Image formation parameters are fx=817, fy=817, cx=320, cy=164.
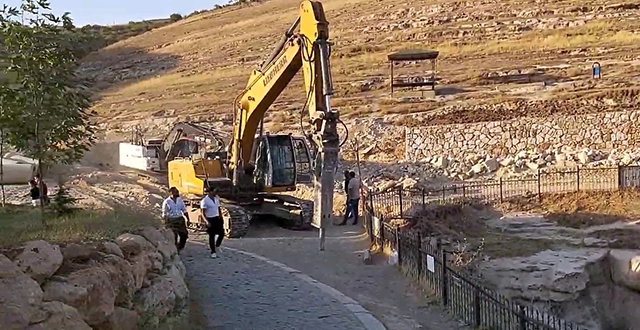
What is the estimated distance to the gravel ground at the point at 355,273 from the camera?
39.5ft

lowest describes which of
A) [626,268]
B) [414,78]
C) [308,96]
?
[626,268]

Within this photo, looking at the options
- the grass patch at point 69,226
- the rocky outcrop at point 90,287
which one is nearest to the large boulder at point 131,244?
the rocky outcrop at point 90,287

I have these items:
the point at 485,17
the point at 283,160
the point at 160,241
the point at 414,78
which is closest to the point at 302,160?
the point at 283,160

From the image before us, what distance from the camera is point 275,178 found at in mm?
21062

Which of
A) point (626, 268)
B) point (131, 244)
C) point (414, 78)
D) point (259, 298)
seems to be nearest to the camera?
point (131, 244)

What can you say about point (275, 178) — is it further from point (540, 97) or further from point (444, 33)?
point (444, 33)

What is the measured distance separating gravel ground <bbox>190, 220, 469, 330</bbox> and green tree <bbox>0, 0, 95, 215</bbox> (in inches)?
136

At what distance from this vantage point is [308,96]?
56.6 ft

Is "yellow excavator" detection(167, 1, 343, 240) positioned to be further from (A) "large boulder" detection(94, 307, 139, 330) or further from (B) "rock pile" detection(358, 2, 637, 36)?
(B) "rock pile" detection(358, 2, 637, 36)

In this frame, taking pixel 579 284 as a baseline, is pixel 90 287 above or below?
above

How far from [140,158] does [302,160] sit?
1007cm

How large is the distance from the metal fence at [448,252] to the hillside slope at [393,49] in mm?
9580

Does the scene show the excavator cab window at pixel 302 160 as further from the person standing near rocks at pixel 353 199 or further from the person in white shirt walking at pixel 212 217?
the person in white shirt walking at pixel 212 217

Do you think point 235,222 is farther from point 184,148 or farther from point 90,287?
point 90,287
